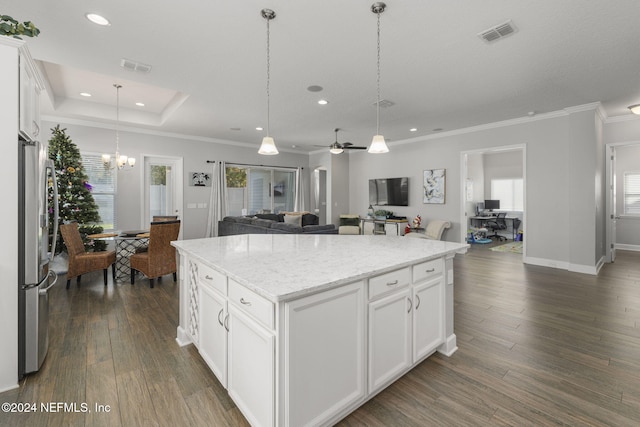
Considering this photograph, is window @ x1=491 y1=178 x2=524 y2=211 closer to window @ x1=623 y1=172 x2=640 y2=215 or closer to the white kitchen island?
window @ x1=623 y1=172 x2=640 y2=215

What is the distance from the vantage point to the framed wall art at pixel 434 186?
22.6 ft

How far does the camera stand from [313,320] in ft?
4.71

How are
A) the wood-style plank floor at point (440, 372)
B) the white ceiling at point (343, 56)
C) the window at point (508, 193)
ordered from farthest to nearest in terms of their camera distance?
the window at point (508, 193) → the white ceiling at point (343, 56) → the wood-style plank floor at point (440, 372)

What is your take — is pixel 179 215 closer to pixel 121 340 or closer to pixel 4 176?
pixel 121 340

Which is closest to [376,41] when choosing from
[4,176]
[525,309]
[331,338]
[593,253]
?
[331,338]

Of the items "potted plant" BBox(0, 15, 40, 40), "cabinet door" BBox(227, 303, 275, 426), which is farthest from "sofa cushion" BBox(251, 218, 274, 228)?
"potted plant" BBox(0, 15, 40, 40)

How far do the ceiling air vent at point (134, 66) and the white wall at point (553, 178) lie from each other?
5967 millimetres

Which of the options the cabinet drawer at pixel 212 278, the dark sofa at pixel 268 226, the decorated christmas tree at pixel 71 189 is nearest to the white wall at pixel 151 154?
the dark sofa at pixel 268 226

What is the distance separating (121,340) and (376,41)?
3.65m

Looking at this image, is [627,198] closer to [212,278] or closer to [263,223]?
[263,223]

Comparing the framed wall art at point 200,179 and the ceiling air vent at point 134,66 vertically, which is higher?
the ceiling air vent at point 134,66

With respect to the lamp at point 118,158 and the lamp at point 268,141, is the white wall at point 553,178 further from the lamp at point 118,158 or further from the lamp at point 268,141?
the lamp at point 118,158

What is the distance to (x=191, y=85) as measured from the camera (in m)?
4.01

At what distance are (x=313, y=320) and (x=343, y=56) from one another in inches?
112
